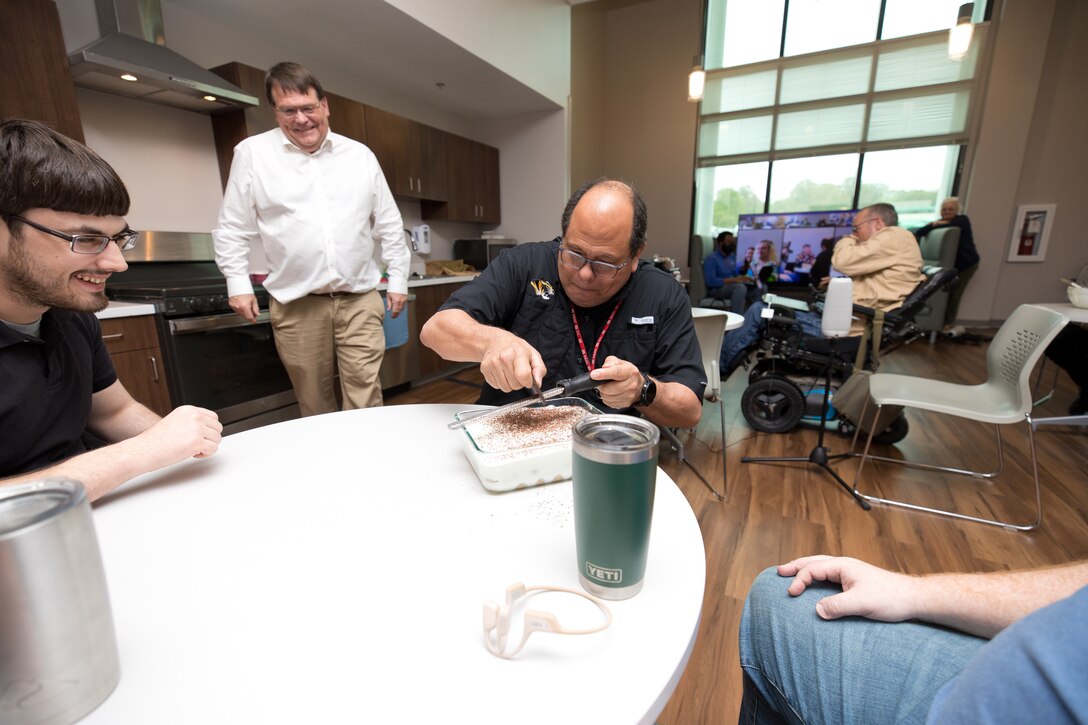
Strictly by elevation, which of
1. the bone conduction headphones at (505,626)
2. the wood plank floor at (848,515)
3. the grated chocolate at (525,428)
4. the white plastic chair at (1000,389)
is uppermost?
the grated chocolate at (525,428)

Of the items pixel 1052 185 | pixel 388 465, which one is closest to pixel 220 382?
pixel 388 465

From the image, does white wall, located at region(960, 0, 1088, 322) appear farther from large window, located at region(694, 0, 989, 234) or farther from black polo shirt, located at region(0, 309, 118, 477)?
black polo shirt, located at region(0, 309, 118, 477)

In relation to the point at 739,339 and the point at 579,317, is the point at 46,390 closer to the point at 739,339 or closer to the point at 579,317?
the point at 579,317

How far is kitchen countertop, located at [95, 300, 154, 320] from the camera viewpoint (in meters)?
2.04

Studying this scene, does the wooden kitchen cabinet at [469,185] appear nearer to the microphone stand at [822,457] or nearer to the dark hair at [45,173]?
the microphone stand at [822,457]

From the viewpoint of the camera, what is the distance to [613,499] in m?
0.47

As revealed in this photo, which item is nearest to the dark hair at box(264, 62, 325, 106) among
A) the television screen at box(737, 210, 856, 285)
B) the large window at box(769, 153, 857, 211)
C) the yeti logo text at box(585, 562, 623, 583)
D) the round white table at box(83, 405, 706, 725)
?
the round white table at box(83, 405, 706, 725)

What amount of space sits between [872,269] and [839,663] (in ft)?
11.0

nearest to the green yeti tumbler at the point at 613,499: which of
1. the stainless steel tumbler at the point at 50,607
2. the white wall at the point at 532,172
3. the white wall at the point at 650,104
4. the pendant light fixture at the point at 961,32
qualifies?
the stainless steel tumbler at the point at 50,607

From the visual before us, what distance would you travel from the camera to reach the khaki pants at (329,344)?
2.13 m

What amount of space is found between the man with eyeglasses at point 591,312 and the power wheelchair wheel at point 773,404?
6.37ft

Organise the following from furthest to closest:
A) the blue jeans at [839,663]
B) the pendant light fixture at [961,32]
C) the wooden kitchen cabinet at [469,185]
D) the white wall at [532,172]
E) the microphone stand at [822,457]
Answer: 1. the white wall at [532,172]
2. the wooden kitchen cabinet at [469,185]
3. the pendant light fixture at [961,32]
4. the microphone stand at [822,457]
5. the blue jeans at [839,663]

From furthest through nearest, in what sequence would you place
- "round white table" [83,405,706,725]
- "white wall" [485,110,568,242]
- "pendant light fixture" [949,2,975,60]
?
"white wall" [485,110,568,242] → "pendant light fixture" [949,2,975,60] → "round white table" [83,405,706,725]

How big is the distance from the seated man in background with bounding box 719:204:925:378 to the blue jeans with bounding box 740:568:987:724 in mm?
2746
